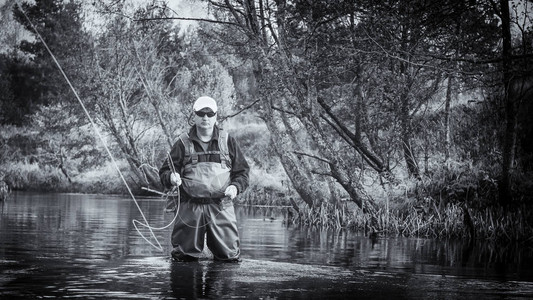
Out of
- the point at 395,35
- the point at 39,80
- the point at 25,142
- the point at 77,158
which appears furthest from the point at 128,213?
the point at 39,80

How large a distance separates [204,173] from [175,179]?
0.41 meters

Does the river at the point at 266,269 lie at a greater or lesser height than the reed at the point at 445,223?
lesser

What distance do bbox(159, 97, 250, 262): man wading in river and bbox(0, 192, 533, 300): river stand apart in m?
0.28

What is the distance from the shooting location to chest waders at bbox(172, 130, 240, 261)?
24.4 ft

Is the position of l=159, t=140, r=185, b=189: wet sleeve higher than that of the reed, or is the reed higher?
l=159, t=140, r=185, b=189: wet sleeve

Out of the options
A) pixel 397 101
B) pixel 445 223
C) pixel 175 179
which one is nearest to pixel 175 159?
pixel 175 179

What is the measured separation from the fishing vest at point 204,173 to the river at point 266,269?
747mm

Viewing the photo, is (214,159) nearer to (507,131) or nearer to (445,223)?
(445,223)

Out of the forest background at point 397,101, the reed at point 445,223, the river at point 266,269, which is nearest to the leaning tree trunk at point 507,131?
the forest background at point 397,101

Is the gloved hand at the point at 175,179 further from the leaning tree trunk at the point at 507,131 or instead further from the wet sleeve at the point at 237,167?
the leaning tree trunk at the point at 507,131

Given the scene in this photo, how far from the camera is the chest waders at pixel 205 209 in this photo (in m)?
7.44

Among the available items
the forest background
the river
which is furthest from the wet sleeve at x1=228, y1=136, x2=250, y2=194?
the forest background

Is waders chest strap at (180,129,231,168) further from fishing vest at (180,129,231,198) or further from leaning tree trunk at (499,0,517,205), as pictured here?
leaning tree trunk at (499,0,517,205)

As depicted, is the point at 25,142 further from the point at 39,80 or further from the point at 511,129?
the point at 511,129
